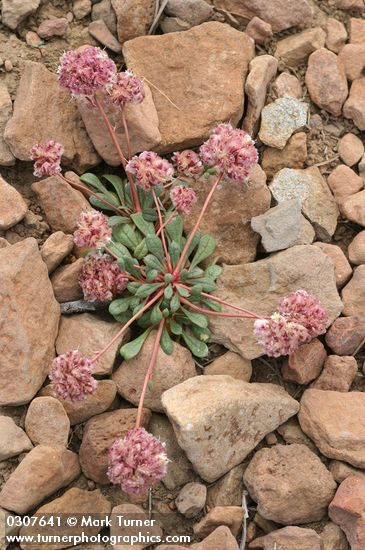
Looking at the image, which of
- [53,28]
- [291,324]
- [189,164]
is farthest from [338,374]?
[53,28]

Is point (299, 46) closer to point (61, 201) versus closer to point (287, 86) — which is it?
point (287, 86)

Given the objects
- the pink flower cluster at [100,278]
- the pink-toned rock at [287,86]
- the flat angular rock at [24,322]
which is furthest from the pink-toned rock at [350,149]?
the flat angular rock at [24,322]

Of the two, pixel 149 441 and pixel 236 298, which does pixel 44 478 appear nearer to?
pixel 149 441

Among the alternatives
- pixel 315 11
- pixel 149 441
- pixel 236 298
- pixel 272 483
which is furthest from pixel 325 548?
pixel 315 11

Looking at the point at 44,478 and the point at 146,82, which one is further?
the point at 146,82

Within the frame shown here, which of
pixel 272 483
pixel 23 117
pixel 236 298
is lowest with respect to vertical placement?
pixel 272 483

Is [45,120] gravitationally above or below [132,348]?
above

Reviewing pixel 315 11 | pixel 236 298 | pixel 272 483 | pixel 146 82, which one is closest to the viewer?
pixel 272 483

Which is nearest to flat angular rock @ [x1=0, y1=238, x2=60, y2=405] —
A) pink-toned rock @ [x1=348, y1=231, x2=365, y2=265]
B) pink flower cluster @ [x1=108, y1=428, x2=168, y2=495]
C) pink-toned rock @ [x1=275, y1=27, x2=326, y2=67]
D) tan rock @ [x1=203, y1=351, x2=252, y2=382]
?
pink flower cluster @ [x1=108, y1=428, x2=168, y2=495]
